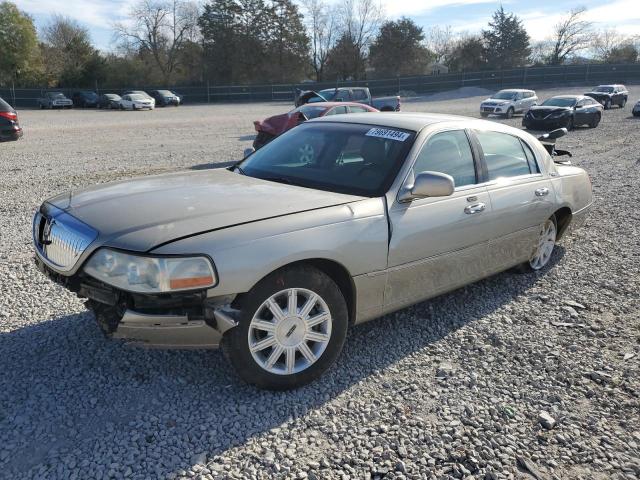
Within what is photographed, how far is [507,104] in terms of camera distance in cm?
2705

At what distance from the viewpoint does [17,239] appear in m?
5.94

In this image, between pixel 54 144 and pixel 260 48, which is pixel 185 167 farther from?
pixel 260 48

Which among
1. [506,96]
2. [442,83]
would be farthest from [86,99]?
[442,83]

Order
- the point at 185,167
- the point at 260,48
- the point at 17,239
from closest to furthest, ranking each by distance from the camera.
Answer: the point at 17,239
the point at 185,167
the point at 260,48

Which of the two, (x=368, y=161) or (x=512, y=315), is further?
(x=512, y=315)

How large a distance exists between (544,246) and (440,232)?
207 cm

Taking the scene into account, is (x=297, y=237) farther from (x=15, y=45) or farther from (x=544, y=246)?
(x=15, y=45)

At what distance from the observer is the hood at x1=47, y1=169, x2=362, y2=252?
9.32 ft

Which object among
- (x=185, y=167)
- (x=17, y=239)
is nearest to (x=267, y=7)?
(x=185, y=167)

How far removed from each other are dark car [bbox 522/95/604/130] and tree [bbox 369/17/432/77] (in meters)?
49.5

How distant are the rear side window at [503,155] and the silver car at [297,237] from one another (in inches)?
0.7

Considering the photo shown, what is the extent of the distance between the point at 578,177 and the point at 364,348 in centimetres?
326

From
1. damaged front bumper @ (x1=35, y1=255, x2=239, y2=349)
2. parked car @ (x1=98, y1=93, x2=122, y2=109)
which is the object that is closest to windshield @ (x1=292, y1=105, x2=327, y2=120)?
damaged front bumper @ (x1=35, y1=255, x2=239, y2=349)

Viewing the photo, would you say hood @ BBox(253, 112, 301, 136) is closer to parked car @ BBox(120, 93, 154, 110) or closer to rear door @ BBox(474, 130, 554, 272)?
rear door @ BBox(474, 130, 554, 272)
